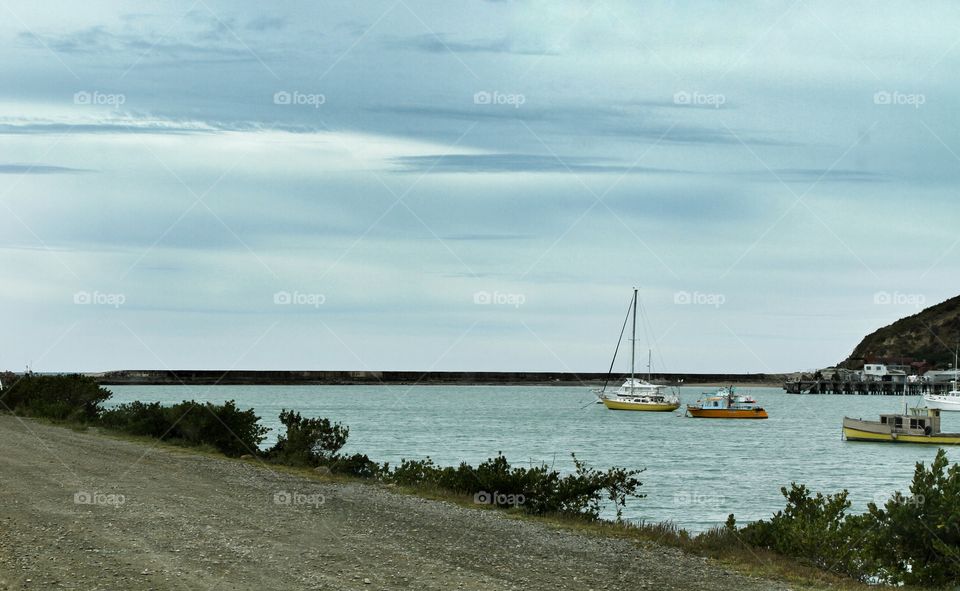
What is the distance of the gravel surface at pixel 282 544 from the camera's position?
11.5m

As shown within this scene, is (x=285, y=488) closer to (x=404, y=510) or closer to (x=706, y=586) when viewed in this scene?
(x=404, y=510)

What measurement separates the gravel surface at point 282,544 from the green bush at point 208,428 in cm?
763

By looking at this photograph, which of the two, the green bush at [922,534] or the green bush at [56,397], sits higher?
the green bush at [56,397]

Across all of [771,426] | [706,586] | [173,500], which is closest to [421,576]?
[706,586]

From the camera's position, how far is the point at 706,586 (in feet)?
39.1

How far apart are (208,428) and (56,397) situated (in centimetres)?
1665

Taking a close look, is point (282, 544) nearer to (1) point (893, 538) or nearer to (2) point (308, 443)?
(1) point (893, 538)

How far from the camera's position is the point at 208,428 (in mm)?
29234

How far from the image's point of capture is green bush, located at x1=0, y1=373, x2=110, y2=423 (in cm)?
3778

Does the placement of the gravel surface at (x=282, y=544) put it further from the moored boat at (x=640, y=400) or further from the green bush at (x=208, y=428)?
the moored boat at (x=640, y=400)

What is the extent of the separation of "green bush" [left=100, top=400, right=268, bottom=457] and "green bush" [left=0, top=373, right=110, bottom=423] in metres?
6.23

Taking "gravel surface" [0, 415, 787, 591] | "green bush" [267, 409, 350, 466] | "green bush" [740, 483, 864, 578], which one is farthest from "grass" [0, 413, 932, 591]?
"green bush" [267, 409, 350, 466]

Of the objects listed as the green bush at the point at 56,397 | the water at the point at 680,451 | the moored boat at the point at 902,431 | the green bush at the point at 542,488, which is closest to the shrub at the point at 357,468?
the green bush at the point at 542,488

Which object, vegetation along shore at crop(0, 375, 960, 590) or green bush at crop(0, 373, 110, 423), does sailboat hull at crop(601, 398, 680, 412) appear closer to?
green bush at crop(0, 373, 110, 423)
